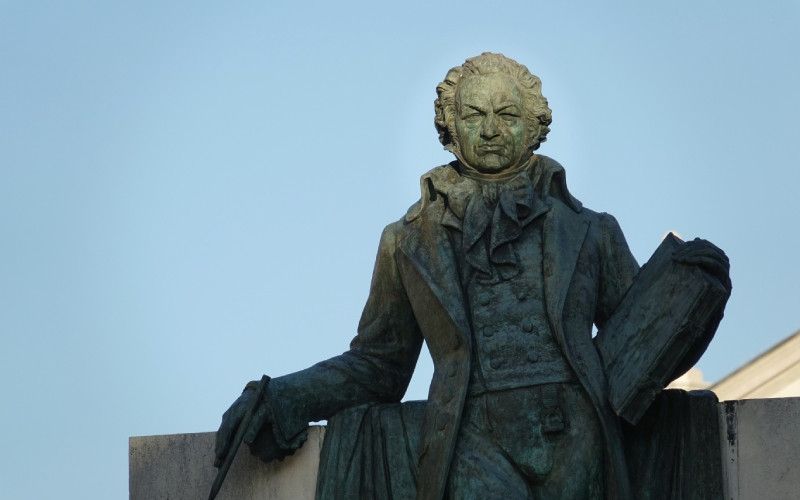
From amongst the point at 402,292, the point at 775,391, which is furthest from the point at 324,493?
the point at 775,391

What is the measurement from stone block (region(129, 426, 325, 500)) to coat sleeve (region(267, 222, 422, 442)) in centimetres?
20

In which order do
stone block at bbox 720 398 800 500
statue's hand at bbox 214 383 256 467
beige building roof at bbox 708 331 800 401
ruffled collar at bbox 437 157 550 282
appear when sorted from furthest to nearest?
beige building roof at bbox 708 331 800 401 < statue's hand at bbox 214 383 256 467 < ruffled collar at bbox 437 157 550 282 < stone block at bbox 720 398 800 500

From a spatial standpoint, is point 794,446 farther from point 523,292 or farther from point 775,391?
point 775,391

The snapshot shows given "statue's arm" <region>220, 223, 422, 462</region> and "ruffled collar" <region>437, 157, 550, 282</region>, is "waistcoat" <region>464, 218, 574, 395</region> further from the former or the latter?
"statue's arm" <region>220, 223, 422, 462</region>

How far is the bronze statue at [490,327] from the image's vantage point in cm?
1282

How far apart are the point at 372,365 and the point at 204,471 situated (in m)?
1.30

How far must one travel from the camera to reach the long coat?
13.0 meters

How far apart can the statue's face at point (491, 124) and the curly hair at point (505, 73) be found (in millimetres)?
59

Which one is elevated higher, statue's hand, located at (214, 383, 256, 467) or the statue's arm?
the statue's arm

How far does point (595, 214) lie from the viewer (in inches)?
536

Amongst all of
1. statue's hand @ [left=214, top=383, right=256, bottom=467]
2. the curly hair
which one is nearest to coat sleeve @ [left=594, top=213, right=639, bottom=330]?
the curly hair

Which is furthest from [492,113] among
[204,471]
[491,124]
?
[204,471]

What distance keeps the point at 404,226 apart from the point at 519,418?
1.65 m

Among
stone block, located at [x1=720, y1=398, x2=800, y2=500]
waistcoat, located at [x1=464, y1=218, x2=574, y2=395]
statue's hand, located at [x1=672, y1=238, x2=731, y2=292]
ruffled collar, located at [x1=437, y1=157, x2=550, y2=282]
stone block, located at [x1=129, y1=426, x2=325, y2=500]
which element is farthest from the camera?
stone block, located at [x1=129, y1=426, x2=325, y2=500]
